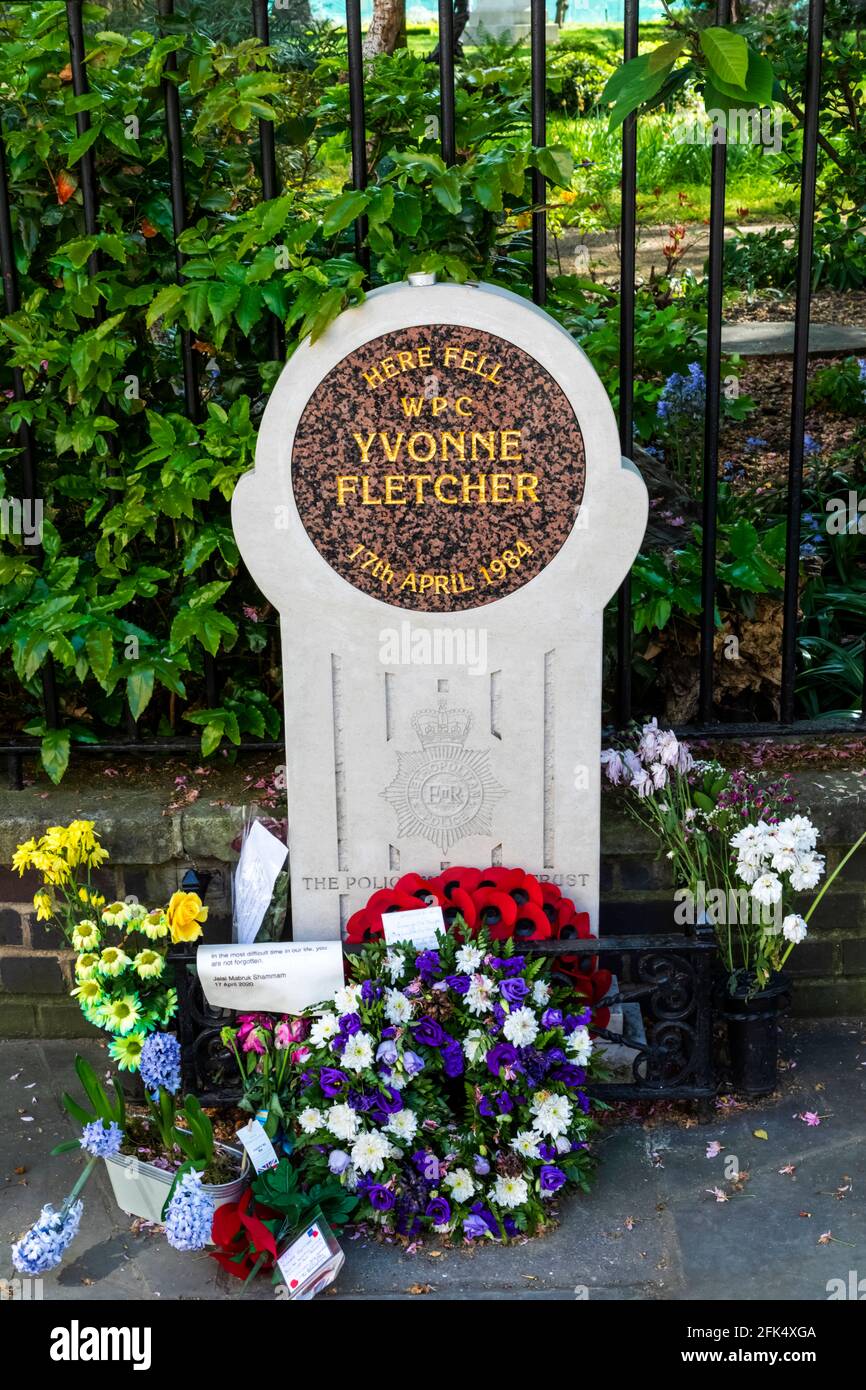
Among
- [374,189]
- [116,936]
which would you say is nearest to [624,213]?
[374,189]

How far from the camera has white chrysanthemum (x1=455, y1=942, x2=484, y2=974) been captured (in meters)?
2.96

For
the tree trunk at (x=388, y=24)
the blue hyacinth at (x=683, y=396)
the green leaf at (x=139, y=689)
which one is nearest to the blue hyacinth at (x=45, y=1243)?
the green leaf at (x=139, y=689)

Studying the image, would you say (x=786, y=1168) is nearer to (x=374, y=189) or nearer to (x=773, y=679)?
(x=773, y=679)

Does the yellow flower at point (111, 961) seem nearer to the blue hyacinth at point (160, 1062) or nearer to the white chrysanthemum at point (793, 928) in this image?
Result: the blue hyacinth at point (160, 1062)

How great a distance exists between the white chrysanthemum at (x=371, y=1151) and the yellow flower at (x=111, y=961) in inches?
24.1

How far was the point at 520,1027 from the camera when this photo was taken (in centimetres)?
290

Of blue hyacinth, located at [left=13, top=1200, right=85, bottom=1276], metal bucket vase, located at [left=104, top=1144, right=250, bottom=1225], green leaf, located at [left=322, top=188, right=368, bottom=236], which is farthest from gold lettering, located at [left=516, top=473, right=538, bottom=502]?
blue hyacinth, located at [left=13, top=1200, right=85, bottom=1276]

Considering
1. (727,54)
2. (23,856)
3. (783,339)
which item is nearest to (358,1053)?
(23,856)

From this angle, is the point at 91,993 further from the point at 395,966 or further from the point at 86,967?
the point at 395,966

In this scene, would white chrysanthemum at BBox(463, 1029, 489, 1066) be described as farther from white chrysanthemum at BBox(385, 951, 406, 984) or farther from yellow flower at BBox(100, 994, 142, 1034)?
yellow flower at BBox(100, 994, 142, 1034)

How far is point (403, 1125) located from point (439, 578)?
43.7 inches

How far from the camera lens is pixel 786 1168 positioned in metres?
3.03

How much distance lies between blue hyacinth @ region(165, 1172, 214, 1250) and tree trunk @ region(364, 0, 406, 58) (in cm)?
595

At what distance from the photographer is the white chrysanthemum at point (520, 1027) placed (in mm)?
2896
